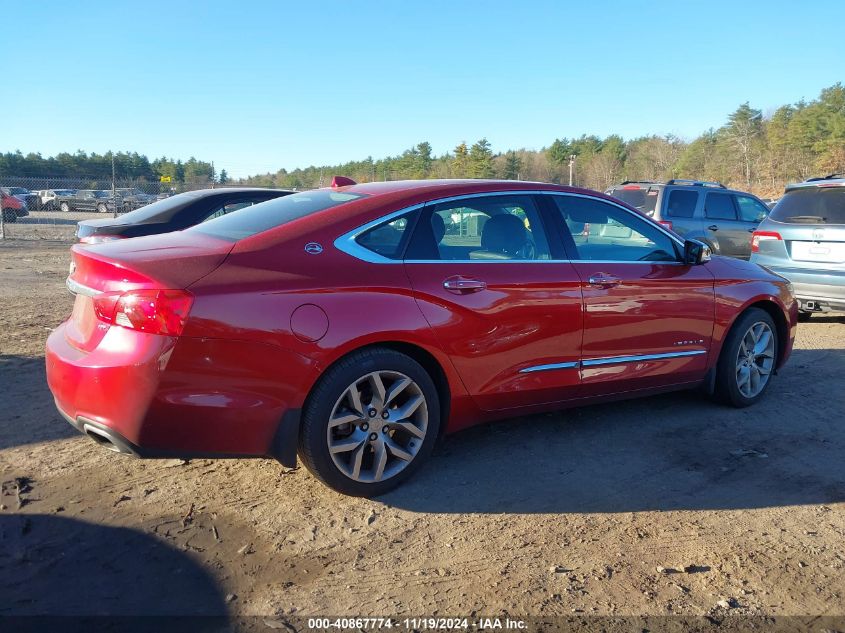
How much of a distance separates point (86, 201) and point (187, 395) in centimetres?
3942

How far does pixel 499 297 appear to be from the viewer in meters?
3.90

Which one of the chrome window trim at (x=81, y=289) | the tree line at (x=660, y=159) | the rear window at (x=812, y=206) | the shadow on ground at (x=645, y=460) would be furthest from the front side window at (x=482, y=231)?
the tree line at (x=660, y=159)

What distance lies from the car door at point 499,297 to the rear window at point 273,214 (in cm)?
58

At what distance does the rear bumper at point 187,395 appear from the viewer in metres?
3.06

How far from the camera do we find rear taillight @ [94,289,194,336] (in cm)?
304

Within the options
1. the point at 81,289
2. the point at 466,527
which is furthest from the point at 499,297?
the point at 81,289

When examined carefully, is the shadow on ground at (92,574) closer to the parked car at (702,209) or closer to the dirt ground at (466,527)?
the dirt ground at (466,527)

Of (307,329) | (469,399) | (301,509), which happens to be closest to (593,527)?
(469,399)

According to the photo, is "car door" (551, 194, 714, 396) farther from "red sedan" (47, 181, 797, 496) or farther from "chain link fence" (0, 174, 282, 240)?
"chain link fence" (0, 174, 282, 240)

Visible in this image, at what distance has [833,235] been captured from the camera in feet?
25.9

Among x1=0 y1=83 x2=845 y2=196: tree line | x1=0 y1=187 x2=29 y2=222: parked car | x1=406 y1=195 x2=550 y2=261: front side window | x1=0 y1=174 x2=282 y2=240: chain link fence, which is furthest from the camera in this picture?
x1=0 y1=83 x2=845 y2=196: tree line

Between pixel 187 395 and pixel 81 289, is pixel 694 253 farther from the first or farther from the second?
pixel 81 289

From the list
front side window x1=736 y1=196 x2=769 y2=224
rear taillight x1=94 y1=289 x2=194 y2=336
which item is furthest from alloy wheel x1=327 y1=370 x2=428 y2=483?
front side window x1=736 y1=196 x2=769 y2=224

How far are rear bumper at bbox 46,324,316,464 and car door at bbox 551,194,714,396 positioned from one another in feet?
6.35
